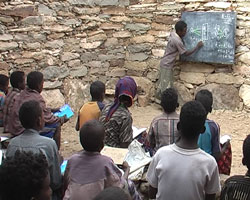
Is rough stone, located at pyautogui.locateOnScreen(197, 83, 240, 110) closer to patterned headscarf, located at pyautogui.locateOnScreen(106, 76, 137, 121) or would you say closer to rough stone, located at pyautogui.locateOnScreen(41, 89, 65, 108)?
rough stone, located at pyautogui.locateOnScreen(41, 89, 65, 108)

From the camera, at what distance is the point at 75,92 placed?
723 centimetres

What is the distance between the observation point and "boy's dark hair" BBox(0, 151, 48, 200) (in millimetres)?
1803

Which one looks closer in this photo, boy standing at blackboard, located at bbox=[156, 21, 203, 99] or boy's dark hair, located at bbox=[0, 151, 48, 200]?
boy's dark hair, located at bbox=[0, 151, 48, 200]

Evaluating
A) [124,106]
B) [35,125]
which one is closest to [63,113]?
[124,106]

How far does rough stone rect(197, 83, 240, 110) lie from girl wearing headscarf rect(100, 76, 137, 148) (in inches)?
153

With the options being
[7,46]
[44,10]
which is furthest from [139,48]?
[7,46]

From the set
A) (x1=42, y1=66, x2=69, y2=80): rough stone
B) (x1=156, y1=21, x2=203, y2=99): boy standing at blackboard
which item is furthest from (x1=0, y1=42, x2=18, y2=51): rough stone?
(x1=156, y1=21, x2=203, y2=99): boy standing at blackboard

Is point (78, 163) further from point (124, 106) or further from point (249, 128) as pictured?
point (249, 128)

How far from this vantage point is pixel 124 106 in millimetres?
3680

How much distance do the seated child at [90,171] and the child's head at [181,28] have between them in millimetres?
4757

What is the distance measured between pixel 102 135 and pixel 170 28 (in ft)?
16.9

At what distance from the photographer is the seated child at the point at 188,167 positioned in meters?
2.47

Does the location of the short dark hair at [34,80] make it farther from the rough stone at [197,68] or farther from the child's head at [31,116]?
the rough stone at [197,68]

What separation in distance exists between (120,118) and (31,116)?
0.83 m
